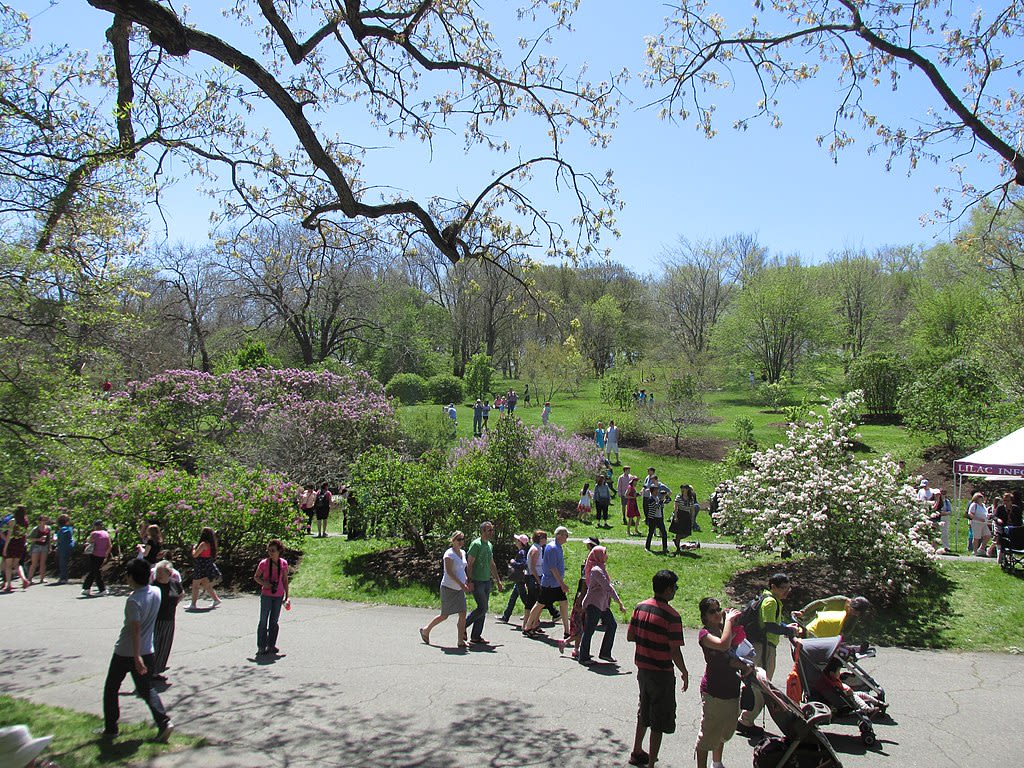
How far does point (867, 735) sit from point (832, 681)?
0.51 metres

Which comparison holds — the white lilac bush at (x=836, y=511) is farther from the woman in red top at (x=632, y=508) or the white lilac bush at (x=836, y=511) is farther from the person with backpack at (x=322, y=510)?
the person with backpack at (x=322, y=510)

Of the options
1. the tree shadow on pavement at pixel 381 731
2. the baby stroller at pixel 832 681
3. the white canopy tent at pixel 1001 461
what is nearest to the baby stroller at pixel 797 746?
the tree shadow on pavement at pixel 381 731

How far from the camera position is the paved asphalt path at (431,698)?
5.91 m

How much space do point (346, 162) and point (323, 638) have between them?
6.43 metres

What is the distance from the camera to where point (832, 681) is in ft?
21.6

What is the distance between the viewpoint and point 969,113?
6.95 meters

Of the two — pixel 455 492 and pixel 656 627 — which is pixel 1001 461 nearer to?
pixel 455 492

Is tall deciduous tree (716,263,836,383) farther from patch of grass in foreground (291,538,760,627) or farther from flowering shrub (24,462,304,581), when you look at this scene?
flowering shrub (24,462,304,581)

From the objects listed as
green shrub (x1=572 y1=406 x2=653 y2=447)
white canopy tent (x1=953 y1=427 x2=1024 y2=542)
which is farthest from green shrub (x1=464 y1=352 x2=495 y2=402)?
white canopy tent (x1=953 y1=427 x2=1024 y2=542)

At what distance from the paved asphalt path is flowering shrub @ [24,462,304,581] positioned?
11.8 feet

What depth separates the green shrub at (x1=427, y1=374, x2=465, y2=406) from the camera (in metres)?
40.5

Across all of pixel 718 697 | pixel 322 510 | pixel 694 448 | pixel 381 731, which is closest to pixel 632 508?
pixel 322 510

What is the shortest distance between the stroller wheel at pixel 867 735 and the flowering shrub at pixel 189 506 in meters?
11.2

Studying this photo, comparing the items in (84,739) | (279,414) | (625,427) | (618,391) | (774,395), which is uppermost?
(774,395)
